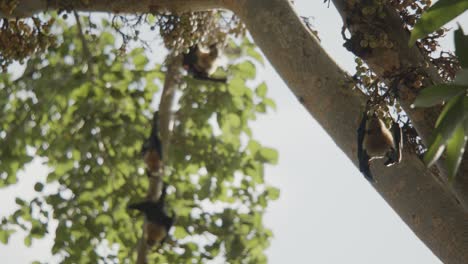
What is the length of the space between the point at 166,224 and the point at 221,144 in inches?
58.6

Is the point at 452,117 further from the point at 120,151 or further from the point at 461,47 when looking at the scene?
the point at 120,151

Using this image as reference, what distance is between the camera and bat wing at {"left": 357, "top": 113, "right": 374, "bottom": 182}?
2.94 meters

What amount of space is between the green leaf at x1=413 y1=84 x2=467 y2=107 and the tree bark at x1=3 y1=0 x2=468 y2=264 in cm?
98

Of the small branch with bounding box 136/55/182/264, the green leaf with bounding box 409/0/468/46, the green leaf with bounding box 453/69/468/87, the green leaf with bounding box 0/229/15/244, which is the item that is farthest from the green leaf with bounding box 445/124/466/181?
the green leaf with bounding box 0/229/15/244

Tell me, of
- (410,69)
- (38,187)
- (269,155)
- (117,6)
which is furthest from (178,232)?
(410,69)

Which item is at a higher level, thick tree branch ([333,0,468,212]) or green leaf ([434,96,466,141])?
thick tree branch ([333,0,468,212])

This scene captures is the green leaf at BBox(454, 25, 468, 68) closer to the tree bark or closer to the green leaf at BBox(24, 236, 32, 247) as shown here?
the tree bark

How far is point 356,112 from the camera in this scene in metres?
3.04

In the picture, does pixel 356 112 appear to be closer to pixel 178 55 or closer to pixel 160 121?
pixel 160 121

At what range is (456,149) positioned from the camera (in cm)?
174

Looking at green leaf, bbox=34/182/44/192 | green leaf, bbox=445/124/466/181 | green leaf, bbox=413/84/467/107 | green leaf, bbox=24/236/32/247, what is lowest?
green leaf, bbox=445/124/466/181

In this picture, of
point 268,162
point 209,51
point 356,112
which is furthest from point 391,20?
point 268,162

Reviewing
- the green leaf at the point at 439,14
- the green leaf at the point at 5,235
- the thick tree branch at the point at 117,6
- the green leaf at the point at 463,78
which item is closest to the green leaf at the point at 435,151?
the green leaf at the point at 463,78

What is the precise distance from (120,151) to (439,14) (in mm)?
3800
